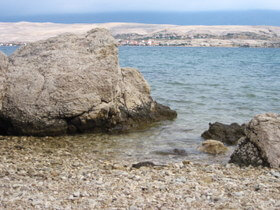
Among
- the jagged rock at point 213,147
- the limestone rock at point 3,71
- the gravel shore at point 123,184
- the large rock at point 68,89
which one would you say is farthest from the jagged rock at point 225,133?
the limestone rock at point 3,71

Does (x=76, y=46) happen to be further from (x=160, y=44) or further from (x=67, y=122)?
(x=160, y=44)

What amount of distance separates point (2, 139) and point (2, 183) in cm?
441

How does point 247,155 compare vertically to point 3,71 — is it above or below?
below

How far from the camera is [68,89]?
12117mm

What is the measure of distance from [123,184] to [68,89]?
5035 mm

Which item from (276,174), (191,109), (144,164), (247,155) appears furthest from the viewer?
(191,109)

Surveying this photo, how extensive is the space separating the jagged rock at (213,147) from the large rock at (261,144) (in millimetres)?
1239

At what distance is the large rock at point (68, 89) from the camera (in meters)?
12.0

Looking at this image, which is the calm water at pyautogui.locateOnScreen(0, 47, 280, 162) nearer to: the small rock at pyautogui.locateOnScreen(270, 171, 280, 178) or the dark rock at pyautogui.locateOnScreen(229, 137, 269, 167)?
the dark rock at pyautogui.locateOnScreen(229, 137, 269, 167)

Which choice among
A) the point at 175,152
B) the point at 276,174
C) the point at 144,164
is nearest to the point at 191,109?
the point at 175,152

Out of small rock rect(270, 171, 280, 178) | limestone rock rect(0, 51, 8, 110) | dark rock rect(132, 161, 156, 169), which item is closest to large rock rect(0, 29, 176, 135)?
limestone rock rect(0, 51, 8, 110)

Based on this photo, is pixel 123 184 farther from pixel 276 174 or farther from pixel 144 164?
pixel 276 174

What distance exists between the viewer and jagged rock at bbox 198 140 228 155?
37.2 ft

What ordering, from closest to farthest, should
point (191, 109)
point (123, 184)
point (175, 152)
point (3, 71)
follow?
point (123, 184), point (175, 152), point (3, 71), point (191, 109)
